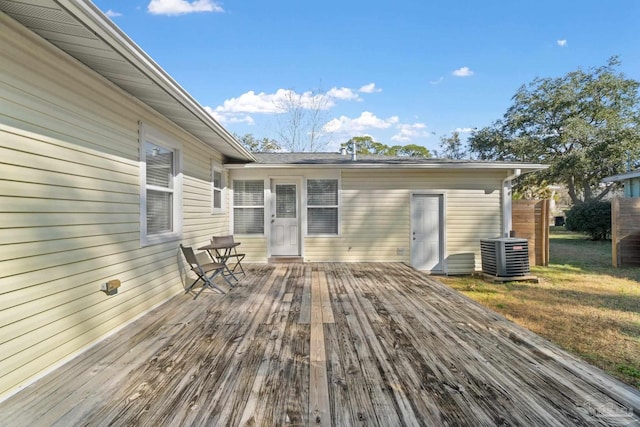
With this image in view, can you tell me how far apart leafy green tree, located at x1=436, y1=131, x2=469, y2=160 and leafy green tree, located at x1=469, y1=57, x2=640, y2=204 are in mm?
14317

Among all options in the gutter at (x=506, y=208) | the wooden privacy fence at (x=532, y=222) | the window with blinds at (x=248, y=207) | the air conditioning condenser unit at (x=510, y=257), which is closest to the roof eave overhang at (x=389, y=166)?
the gutter at (x=506, y=208)

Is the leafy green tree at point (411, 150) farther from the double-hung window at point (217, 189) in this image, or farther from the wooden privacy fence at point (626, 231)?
the double-hung window at point (217, 189)

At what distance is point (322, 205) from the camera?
267 inches

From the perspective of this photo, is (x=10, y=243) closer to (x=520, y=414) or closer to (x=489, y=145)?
(x=520, y=414)

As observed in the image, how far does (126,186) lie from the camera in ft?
10.5

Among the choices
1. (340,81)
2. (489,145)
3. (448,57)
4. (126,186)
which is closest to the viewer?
(126,186)

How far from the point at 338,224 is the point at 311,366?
15.3ft

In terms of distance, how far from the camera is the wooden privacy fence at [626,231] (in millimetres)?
6805

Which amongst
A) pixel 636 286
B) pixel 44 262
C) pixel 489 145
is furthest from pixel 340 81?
pixel 44 262

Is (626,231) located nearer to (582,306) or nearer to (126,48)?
(582,306)

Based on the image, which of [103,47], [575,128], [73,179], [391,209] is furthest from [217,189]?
[575,128]

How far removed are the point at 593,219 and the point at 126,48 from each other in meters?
15.4

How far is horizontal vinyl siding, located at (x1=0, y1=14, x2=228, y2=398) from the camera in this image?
1.91m

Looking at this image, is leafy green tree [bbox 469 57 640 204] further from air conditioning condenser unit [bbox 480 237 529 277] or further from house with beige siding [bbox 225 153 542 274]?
air conditioning condenser unit [bbox 480 237 529 277]
